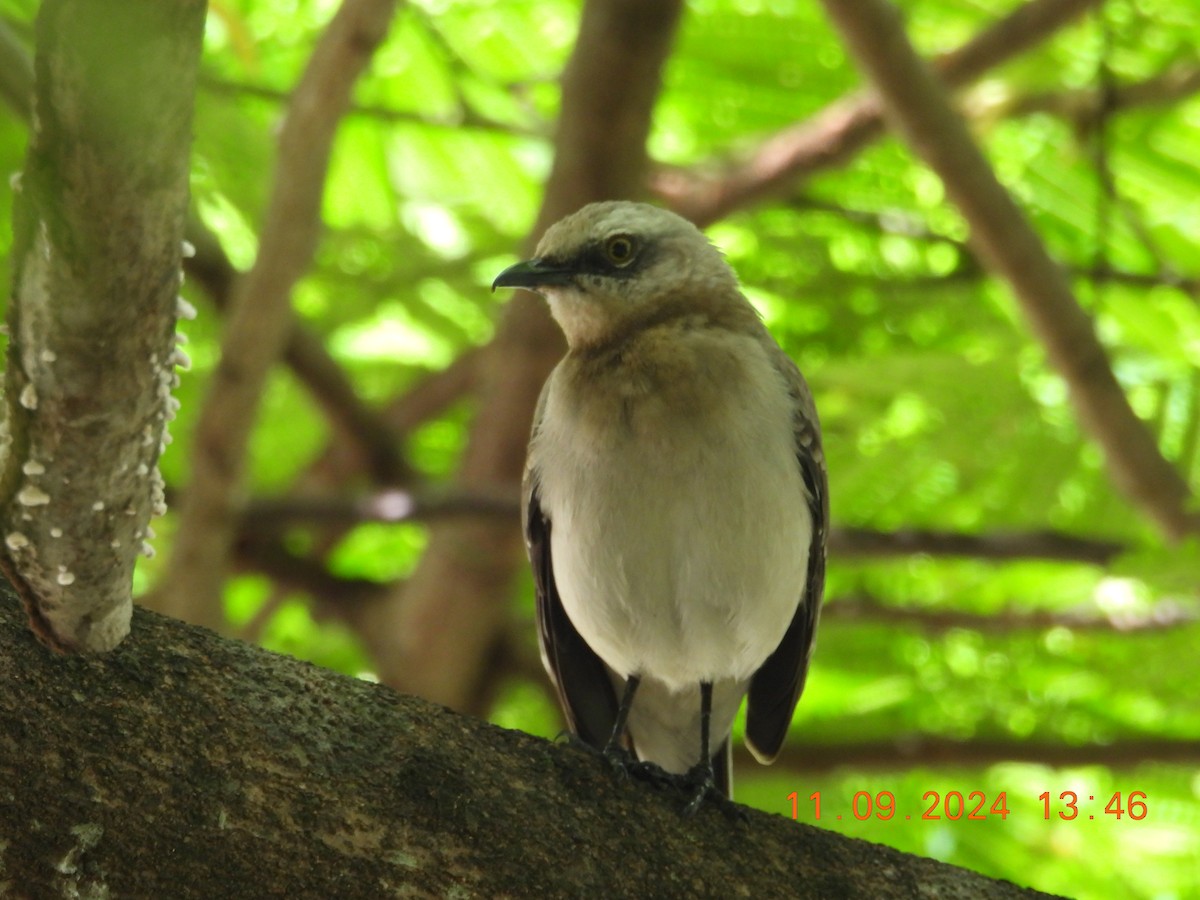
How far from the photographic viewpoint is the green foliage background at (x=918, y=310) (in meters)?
7.34

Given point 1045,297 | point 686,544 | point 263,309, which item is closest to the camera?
point 686,544

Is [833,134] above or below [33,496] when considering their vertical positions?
above

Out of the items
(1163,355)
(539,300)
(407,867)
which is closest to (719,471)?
(407,867)

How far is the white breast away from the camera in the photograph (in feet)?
17.0

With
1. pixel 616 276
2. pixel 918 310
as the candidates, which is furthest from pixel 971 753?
pixel 616 276

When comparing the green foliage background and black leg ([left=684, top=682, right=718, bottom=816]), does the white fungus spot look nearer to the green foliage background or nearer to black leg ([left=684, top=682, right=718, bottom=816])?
black leg ([left=684, top=682, right=718, bottom=816])

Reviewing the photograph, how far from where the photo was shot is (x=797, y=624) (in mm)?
6105

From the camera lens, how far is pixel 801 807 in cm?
796

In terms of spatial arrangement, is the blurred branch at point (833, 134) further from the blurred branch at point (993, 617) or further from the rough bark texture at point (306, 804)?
the rough bark texture at point (306, 804)

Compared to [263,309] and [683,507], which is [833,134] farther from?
[683,507]

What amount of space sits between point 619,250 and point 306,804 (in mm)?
3203

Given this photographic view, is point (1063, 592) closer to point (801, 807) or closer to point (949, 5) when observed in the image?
point (801, 807)
